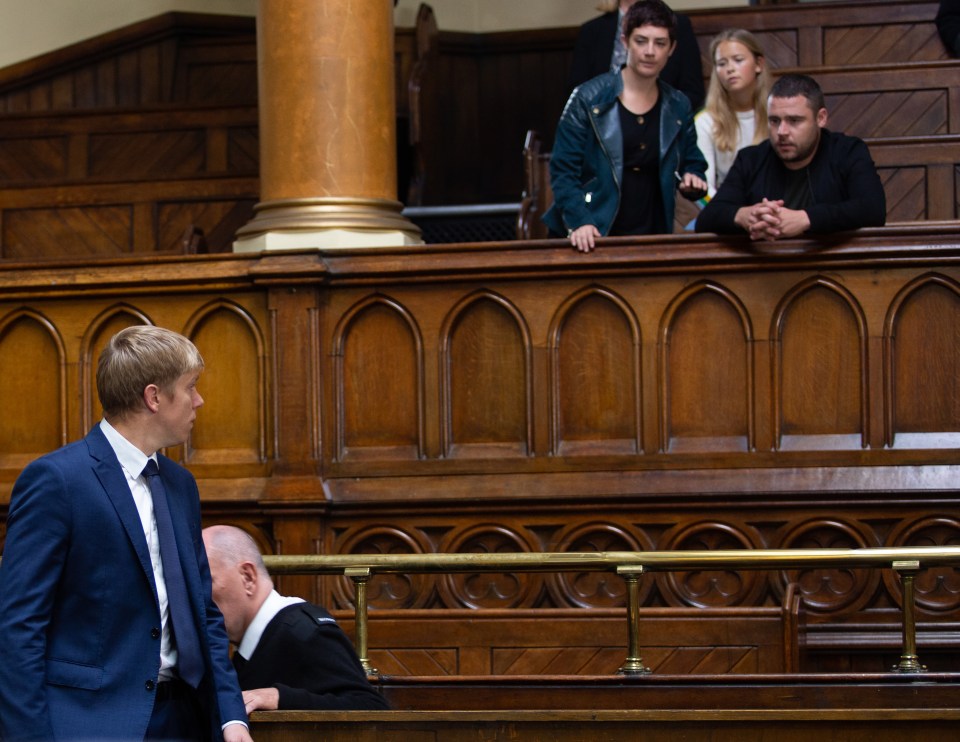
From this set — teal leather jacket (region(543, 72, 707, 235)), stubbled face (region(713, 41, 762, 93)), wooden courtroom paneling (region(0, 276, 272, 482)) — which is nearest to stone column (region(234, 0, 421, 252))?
wooden courtroom paneling (region(0, 276, 272, 482))

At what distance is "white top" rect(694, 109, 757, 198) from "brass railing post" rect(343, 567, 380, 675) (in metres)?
2.53

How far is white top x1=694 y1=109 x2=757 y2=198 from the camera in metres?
5.82

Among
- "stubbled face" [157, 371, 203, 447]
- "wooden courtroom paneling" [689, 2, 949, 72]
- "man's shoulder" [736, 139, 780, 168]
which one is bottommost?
"stubbled face" [157, 371, 203, 447]

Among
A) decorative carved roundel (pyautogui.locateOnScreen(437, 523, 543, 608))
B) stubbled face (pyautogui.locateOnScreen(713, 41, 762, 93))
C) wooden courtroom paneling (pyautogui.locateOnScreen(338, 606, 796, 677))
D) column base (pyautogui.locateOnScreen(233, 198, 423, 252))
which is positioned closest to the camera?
wooden courtroom paneling (pyautogui.locateOnScreen(338, 606, 796, 677))

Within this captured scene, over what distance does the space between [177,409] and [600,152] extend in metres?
2.87

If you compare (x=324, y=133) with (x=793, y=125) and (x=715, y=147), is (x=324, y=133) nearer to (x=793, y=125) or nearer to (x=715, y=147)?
(x=715, y=147)

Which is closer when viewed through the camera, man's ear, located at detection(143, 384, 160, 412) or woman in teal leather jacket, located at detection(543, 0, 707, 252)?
man's ear, located at detection(143, 384, 160, 412)

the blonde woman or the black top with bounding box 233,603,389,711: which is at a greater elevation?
the blonde woman

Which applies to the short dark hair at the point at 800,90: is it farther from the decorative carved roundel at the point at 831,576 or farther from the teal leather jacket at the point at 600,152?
the decorative carved roundel at the point at 831,576

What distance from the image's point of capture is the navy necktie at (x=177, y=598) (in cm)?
289

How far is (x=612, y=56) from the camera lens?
6480mm

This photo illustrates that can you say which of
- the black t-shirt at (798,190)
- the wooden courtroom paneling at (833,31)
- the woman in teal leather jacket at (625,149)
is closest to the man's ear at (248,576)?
the woman in teal leather jacket at (625,149)

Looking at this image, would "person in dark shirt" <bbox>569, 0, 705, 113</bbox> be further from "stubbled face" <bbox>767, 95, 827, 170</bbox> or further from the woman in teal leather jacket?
"stubbled face" <bbox>767, 95, 827, 170</bbox>

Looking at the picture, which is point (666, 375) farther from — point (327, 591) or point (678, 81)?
point (678, 81)
